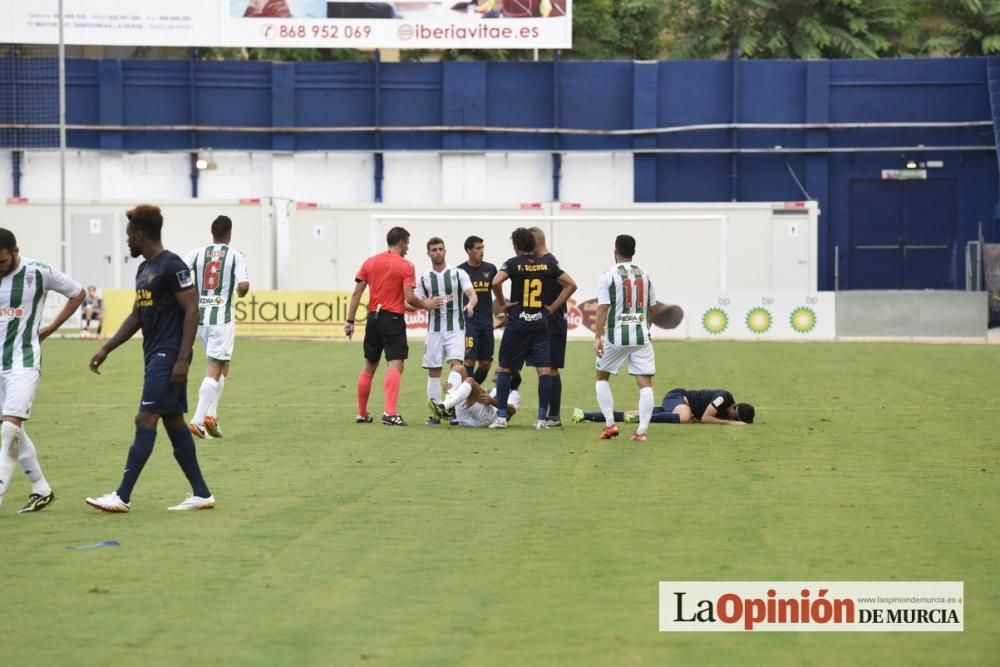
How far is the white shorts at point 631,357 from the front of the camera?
14.8 meters

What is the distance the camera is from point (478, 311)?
55.9 feet

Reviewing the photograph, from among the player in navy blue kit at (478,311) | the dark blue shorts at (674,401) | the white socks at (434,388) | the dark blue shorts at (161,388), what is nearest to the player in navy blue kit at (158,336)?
the dark blue shorts at (161,388)

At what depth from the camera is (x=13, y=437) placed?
33.2 feet

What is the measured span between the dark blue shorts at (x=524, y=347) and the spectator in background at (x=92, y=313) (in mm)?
21223

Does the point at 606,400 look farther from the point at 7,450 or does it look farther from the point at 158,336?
the point at 7,450

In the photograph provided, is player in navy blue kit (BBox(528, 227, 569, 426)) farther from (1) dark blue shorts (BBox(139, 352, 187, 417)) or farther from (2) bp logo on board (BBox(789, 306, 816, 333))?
(2) bp logo on board (BBox(789, 306, 816, 333))

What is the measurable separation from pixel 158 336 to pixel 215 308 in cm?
527

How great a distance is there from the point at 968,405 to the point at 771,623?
1295 cm

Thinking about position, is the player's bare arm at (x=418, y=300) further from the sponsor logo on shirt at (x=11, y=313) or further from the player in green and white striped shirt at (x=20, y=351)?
the sponsor logo on shirt at (x=11, y=313)

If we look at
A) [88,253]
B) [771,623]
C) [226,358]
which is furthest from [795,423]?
[88,253]

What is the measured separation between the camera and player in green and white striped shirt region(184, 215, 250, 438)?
1495 centimetres

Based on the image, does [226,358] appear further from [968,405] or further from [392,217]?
[392,217]

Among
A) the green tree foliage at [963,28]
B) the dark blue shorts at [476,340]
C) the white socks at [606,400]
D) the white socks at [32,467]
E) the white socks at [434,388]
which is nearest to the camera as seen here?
the white socks at [32,467]

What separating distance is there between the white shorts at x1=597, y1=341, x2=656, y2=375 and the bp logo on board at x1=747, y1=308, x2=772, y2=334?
20.5m
